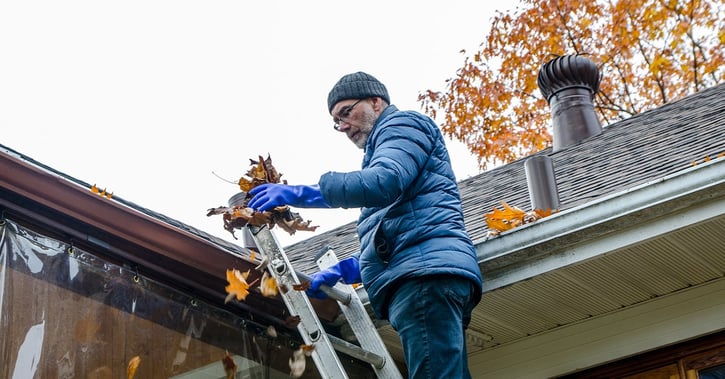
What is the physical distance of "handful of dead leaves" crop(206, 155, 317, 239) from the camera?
4.29 meters

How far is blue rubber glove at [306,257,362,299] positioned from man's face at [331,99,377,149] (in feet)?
1.99

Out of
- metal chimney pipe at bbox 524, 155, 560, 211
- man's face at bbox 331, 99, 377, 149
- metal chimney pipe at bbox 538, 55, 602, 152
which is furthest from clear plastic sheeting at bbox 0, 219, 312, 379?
metal chimney pipe at bbox 538, 55, 602, 152

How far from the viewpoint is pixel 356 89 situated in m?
4.84

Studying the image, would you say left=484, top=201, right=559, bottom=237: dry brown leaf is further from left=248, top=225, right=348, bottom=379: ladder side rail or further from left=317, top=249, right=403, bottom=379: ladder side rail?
left=248, top=225, right=348, bottom=379: ladder side rail

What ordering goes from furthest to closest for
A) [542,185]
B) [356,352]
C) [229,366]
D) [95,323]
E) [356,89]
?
1. [542,185]
2. [356,89]
3. [356,352]
4. [229,366]
5. [95,323]

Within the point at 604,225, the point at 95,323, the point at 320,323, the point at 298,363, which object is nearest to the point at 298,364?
the point at 298,363

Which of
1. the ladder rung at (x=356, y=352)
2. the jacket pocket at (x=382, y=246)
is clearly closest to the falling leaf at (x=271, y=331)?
the ladder rung at (x=356, y=352)

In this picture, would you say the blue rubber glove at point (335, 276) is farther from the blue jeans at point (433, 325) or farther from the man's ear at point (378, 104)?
the man's ear at point (378, 104)

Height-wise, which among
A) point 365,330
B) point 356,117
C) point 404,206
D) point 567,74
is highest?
point 567,74

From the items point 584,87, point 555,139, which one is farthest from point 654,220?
point 584,87

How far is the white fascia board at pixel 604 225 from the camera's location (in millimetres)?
4199

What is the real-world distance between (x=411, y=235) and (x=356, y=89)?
37.2 inches

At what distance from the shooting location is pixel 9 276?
148 inches

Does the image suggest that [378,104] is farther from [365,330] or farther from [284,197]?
[365,330]
